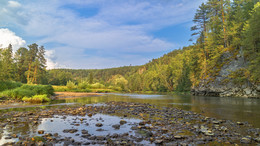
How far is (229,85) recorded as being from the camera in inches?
1539

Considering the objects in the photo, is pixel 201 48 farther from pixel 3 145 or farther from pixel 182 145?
pixel 3 145

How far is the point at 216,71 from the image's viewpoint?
4466 cm

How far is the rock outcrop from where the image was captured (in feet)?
114

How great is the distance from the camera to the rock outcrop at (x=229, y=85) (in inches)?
1369

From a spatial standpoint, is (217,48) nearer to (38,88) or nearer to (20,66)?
(38,88)

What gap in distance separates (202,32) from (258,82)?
3219 centimetres

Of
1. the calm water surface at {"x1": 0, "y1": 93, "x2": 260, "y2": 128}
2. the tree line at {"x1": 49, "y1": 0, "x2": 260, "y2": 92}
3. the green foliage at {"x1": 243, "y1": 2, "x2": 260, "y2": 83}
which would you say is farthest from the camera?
the tree line at {"x1": 49, "y1": 0, "x2": 260, "y2": 92}

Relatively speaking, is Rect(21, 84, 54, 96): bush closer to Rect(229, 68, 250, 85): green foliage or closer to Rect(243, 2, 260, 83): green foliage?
Rect(243, 2, 260, 83): green foliage

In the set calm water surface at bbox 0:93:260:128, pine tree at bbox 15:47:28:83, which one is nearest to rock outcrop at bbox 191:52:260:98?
calm water surface at bbox 0:93:260:128

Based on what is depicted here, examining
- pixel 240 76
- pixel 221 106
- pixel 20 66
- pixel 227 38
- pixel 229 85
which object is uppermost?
pixel 227 38

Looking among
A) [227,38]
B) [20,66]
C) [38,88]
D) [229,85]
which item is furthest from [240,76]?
[20,66]

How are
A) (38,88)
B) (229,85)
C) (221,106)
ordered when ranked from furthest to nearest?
(229,85) < (38,88) < (221,106)

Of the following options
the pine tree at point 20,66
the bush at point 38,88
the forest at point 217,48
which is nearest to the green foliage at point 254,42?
the forest at point 217,48

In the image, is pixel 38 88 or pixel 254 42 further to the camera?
pixel 254 42
